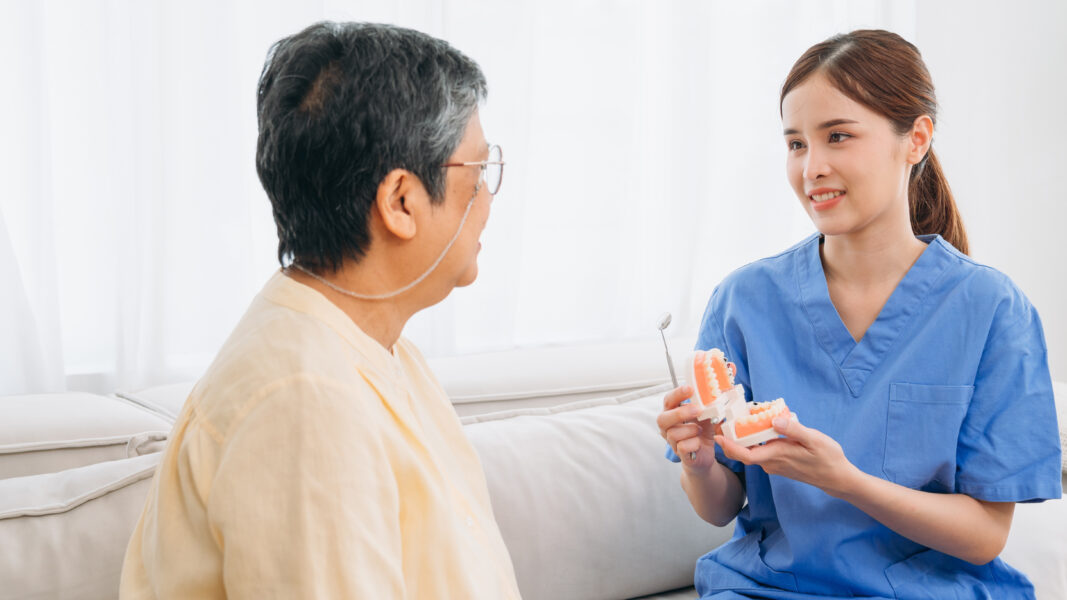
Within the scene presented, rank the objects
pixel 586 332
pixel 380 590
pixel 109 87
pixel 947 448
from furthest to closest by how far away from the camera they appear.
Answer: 1. pixel 586 332
2. pixel 109 87
3. pixel 947 448
4. pixel 380 590

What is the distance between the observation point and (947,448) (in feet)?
4.28

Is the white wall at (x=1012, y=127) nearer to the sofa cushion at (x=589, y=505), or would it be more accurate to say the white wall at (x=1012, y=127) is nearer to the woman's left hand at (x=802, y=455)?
the sofa cushion at (x=589, y=505)

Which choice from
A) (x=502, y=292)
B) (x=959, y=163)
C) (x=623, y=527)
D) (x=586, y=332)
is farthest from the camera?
(x=959, y=163)

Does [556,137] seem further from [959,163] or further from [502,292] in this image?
[959,163]

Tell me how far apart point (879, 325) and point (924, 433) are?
17cm

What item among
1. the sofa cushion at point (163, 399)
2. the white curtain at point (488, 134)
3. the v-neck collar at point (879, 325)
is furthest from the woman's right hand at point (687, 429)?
the white curtain at point (488, 134)

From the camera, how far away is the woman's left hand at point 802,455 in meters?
1.17

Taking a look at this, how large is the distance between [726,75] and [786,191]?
48cm

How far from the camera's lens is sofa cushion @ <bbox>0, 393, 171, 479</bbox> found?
1.46 meters

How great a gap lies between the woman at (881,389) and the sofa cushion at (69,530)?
0.76m

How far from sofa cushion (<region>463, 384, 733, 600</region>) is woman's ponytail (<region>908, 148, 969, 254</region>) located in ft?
1.96

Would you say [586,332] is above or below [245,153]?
below

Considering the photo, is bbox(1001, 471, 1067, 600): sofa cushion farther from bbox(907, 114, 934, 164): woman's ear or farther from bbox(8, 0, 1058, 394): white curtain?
bbox(8, 0, 1058, 394): white curtain

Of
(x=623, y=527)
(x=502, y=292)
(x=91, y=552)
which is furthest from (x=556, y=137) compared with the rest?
(x=91, y=552)
